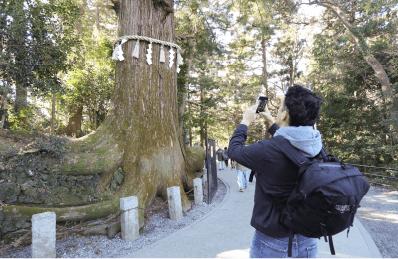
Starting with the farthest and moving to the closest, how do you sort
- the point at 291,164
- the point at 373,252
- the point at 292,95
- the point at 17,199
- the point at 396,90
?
the point at 396,90 → the point at 17,199 → the point at 373,252 → the point at 292,95 → the point at 291,164

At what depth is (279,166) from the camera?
1.46 meters

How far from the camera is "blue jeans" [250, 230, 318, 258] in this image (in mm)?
1546

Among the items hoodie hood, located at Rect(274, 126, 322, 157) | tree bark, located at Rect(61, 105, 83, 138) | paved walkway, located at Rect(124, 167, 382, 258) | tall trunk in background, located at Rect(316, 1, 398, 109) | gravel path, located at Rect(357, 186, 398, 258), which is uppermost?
tall trunk in background, located at Rect(316, 1, 398, 109)

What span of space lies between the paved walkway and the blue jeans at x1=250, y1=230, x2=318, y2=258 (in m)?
1.96

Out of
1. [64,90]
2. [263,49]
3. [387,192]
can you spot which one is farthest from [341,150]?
[64,90]

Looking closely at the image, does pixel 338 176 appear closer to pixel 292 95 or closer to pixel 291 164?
pixel 291 164

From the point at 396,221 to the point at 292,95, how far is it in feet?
Result: 18.4

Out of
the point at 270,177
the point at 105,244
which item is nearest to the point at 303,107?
the point at 270,177

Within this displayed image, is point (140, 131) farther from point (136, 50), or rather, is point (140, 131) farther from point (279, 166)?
point (279, 166)

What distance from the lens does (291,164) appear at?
1.46 meters

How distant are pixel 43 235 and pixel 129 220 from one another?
48.1 inches

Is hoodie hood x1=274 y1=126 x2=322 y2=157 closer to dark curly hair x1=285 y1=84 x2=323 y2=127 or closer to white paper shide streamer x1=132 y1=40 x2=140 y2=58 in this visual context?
dark curly hair x1=285 y1=84 x2=323 y2=127

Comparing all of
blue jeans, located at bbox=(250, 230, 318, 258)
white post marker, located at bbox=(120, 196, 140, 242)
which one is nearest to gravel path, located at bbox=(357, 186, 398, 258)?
blue jeans, located at bbox=(250, 230, 318, 258)

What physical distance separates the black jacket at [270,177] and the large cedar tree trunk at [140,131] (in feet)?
11.1
